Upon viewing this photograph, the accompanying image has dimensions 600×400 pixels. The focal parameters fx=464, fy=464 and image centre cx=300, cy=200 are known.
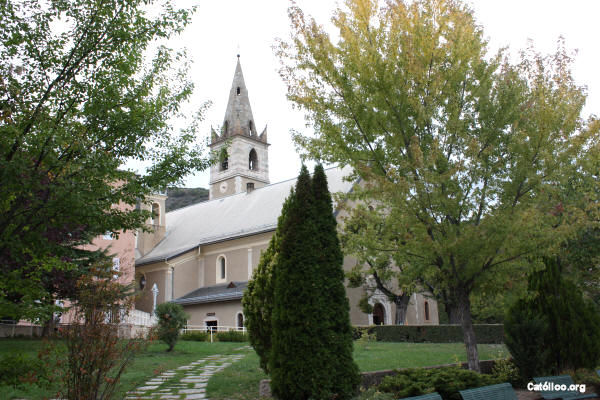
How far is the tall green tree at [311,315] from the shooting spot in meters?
6.87

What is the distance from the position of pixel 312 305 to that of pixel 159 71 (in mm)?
4571

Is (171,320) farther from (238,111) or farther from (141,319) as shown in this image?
(238,111)

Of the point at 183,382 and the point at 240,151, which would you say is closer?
the point at 183,382

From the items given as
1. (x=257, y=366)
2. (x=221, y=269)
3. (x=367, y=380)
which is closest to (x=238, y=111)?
(x=221, y=269)

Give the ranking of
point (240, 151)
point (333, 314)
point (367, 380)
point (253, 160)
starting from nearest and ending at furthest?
1. point (333, 314)
2. point (367, 380)
3. point (240, 151)
4. point (253, 160)

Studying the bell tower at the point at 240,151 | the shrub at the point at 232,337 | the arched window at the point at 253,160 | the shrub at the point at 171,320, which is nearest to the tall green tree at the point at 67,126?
the shrub at the point at 171,320

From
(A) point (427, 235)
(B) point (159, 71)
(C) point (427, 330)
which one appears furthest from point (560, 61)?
(C) point (427, 330)

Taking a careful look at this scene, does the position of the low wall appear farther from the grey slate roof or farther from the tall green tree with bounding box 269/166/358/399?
the grey slate roof

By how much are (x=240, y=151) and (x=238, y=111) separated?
4770 mm

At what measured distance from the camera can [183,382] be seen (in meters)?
9.59

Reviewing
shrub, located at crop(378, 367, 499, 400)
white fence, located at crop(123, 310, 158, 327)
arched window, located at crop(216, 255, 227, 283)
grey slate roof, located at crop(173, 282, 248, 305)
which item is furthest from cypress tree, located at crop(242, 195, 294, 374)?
arched window, located at crop(216, 255, 227, 283)

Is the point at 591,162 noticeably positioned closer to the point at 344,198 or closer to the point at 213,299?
the point at 344,198

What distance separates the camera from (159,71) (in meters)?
7.72

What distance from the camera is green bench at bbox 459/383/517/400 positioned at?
19.9 ft
